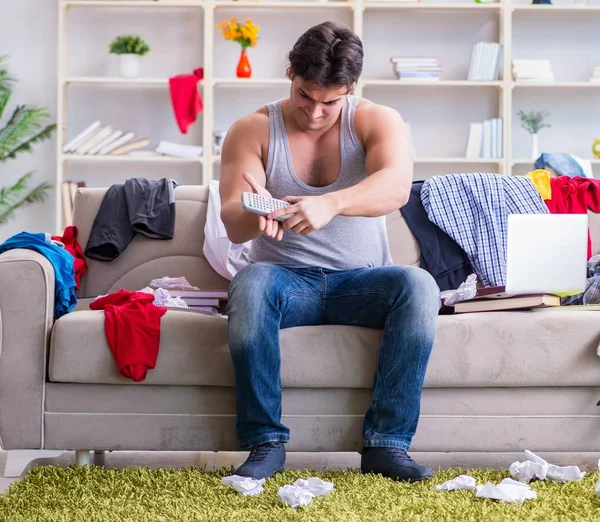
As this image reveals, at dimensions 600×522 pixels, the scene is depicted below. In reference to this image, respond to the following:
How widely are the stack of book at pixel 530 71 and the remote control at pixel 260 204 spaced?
3438 millimetres

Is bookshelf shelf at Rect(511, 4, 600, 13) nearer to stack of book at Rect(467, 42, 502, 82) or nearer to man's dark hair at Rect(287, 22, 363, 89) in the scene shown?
stack of book at Rect(467, 42, 502, 82)

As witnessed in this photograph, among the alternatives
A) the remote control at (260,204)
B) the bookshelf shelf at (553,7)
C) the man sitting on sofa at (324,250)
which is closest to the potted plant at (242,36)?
the bookshelf shelf at (553,7)

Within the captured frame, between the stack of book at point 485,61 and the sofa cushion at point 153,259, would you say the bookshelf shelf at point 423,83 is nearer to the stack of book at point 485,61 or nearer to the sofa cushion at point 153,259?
the stack of book at point 485,61

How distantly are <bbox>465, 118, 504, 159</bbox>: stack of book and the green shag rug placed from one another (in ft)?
10.3

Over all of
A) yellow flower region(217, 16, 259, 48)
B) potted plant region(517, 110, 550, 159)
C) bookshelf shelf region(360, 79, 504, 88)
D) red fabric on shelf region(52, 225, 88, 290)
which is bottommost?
red fabric on shelf region(52, 225, 88, 290)

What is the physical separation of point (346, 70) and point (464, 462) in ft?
3.61

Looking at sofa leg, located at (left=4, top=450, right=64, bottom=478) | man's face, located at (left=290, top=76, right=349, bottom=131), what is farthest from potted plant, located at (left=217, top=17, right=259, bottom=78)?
sofa leg, located at (left=4, top=450, right=64, bottom=478)

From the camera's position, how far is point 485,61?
5082 millimetres

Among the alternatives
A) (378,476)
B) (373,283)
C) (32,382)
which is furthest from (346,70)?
(32,382)

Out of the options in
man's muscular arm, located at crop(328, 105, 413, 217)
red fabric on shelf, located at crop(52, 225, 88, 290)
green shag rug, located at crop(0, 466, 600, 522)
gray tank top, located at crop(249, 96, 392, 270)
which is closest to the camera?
green shag rug, located at crop(0, 466, 600, 522)

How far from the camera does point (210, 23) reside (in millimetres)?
5031

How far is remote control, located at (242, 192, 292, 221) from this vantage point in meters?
1.87

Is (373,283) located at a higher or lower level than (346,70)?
lower

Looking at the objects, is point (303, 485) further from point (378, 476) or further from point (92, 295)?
point (92, 295)
